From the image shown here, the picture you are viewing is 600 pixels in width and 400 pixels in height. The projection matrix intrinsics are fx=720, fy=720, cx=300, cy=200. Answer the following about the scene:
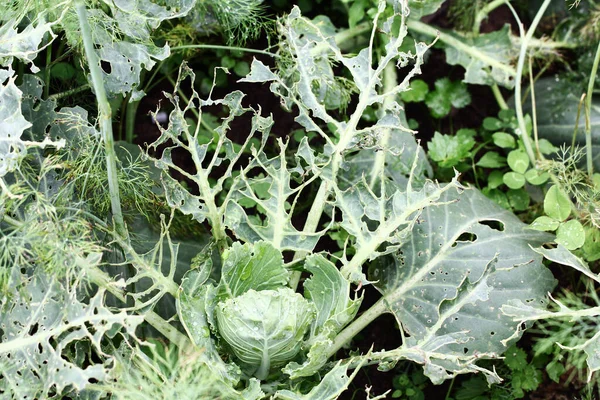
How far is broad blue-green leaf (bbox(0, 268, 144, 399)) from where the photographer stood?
1.21 meters

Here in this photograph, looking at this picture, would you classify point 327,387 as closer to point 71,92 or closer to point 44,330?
point 44,330

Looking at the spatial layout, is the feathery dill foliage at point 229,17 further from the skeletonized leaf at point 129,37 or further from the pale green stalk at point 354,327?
the pale green stalk at point 354,327

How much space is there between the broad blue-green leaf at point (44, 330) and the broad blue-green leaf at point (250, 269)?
0.79ft

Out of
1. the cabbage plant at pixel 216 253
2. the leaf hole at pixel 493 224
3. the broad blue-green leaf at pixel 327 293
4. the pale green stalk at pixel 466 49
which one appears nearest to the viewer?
the cabbage plant at pixel 216 253

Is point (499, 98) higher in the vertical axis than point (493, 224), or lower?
higher

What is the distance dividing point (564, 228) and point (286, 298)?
0.75 meters

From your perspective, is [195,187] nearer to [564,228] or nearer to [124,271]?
[124,271]

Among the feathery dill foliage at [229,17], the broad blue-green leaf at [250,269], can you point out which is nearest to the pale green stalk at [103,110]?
the broad blue-green leaf at [250,269]

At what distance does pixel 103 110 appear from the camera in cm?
129

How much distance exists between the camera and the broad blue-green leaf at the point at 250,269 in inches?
57.3

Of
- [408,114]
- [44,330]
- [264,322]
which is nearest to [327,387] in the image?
[264,322]

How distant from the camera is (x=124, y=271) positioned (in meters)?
1.59

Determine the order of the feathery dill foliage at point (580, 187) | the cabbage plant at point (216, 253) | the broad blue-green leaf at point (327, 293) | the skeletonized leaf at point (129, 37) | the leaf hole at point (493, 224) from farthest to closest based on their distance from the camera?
the leaf hole at point (493, 224) → the feathery dill foliage at point (580, 187) → the skeletonized leaf at point (129, 37) → the broad blue-green leaf at point (327, 293) → the cabbage plant at point (216, 253)

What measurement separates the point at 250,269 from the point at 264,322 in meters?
0.17
